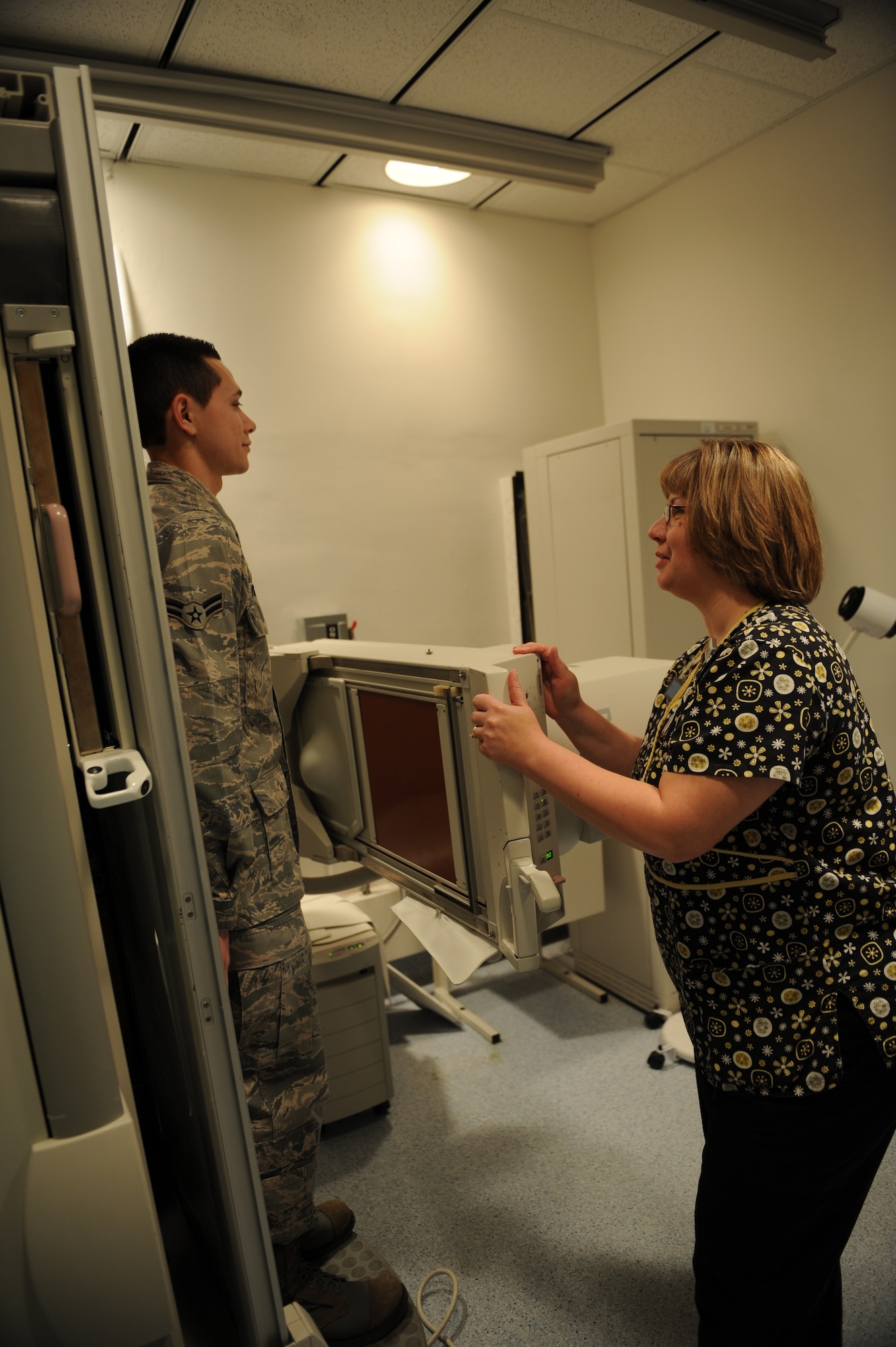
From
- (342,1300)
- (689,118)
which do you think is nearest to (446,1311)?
(342,1300)

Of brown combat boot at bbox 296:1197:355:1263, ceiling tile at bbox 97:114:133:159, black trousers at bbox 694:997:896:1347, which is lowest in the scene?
brown combat boot at bbox 296:1197:355:1263

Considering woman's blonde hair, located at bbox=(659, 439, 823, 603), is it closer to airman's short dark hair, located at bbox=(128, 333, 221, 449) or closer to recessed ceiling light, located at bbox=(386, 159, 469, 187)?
airman's short dark hair, located at bbox=(128, 333, 221, 449)

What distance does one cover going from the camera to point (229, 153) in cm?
263

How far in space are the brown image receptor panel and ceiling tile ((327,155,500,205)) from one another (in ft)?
6.76

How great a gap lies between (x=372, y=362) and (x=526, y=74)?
3.33ft

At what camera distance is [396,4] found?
2.04 m

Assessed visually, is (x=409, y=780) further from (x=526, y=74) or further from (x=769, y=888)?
(x=526, y=74)

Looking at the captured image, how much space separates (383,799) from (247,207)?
2251 millimetres

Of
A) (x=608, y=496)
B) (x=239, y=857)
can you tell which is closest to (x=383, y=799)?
(x=239, y=857)

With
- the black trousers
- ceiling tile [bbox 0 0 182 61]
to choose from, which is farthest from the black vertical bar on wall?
the black trousers

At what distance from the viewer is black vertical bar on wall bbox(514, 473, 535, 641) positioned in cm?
340

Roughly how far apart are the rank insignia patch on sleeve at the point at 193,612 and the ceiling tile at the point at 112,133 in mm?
1642

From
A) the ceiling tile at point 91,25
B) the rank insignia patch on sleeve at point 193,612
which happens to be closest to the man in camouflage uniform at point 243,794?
the rank insignia patch on sleeve at point 193,612

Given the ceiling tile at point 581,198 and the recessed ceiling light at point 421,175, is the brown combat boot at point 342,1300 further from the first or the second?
the ceiling tile at point 581,198
